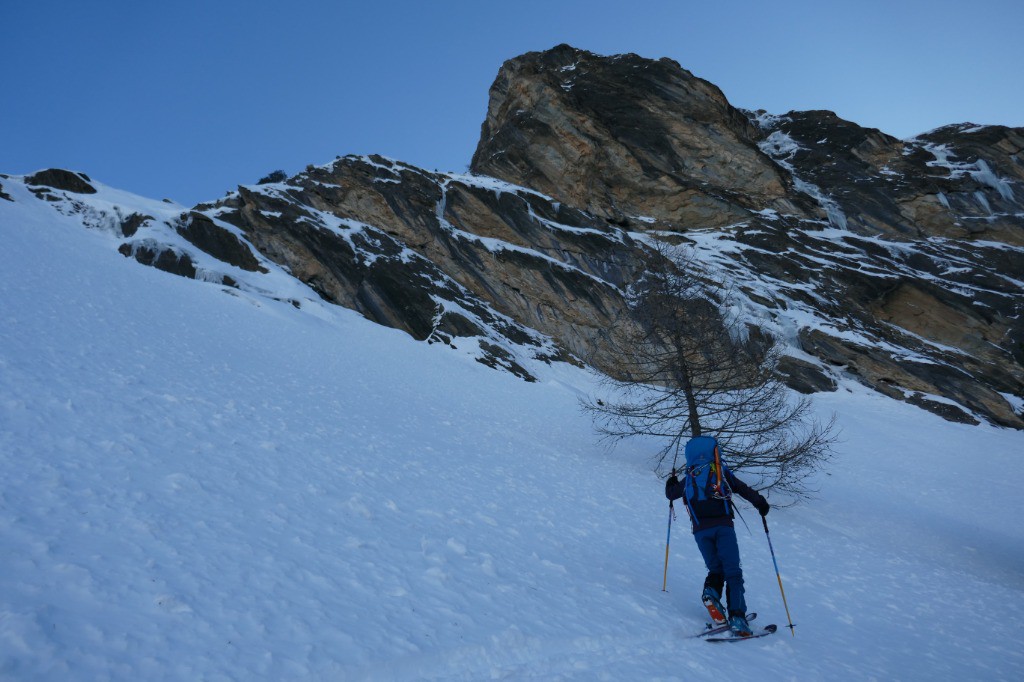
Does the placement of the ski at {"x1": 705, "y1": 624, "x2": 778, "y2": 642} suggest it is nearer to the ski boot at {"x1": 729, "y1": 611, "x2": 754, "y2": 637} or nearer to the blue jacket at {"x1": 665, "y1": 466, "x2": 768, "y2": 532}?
the ski boot at {"x1": 729, "y1": 611, "x2": 754, "y2": 637}

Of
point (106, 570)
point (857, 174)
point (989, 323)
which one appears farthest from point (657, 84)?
point (106, 570)

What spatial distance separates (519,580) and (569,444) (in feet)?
30.6

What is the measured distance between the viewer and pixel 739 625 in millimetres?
4676

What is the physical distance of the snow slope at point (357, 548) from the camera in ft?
10.6

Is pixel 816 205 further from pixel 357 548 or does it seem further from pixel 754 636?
pixel 357 548

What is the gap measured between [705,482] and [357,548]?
3.43 meters

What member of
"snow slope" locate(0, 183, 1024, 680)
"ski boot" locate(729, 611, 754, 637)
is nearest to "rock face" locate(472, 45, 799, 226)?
"snow slope" locate(0, 183, 1024, 680)

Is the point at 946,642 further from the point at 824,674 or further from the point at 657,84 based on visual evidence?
the point at 657,84

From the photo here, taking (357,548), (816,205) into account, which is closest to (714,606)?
(357,548)

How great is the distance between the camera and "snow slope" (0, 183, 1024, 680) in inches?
127

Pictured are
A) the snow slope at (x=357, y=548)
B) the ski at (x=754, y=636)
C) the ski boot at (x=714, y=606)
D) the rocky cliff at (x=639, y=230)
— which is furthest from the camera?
the rocky cliff at (x=639, y=230)

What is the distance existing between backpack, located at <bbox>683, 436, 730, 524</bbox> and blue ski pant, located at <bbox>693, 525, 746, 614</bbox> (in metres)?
0.17

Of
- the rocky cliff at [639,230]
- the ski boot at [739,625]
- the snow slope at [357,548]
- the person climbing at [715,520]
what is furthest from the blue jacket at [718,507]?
the rocky cliff at [639,230]

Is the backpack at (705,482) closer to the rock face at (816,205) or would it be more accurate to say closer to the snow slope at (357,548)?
the snow slope at (357,548)
